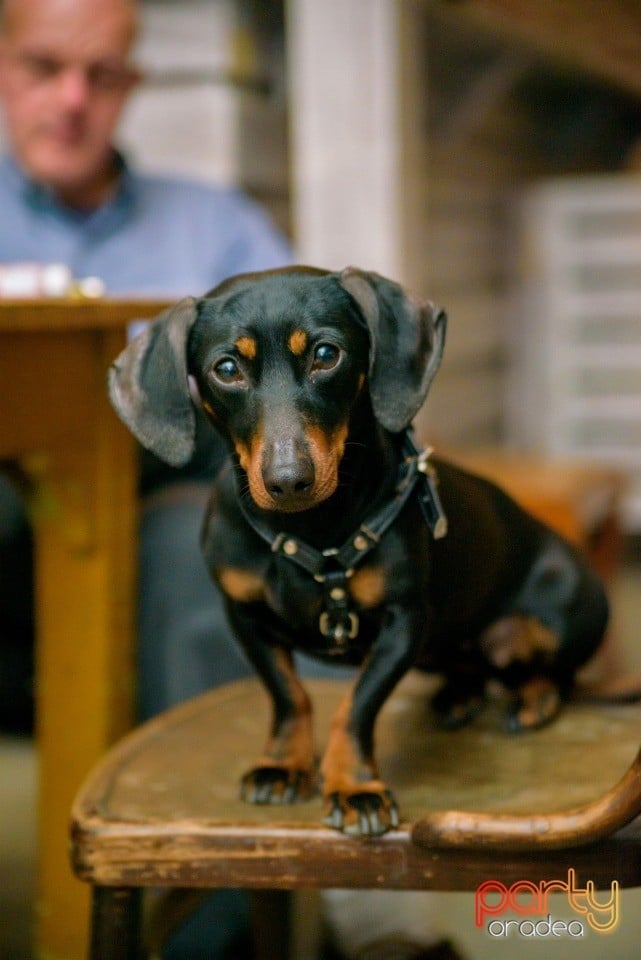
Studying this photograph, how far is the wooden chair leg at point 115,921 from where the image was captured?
1.07 m

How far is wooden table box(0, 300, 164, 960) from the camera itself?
1546 millimetres

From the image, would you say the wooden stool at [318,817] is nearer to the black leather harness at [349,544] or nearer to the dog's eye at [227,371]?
the black leather harness at [349,544]

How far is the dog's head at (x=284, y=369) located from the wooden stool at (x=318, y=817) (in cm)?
32

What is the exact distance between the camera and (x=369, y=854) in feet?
3.29

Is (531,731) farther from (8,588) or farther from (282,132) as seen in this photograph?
(282,132)

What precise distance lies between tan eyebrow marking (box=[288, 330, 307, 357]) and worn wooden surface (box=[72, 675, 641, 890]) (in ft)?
1.35

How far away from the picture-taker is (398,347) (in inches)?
37.5

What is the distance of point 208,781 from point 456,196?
310 centimetres

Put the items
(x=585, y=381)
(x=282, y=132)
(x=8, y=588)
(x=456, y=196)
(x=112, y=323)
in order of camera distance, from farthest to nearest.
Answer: (x=585, y=381) < (x=456, y=196) < (x=282, y=132) < (x=8, y=588) < (x=112, y=323)

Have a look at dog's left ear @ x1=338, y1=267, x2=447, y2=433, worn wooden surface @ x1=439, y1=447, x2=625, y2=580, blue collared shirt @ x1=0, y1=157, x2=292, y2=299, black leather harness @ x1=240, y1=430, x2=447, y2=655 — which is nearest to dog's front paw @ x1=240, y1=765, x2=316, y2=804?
black leather harness @ x1=240, y1=430, x2=447, y2=655

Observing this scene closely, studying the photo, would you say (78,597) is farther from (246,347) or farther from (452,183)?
A: (452,183)

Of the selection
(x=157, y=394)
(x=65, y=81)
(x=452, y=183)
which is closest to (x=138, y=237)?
(x=65, y=81)

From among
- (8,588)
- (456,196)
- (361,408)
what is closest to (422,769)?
(361,408)

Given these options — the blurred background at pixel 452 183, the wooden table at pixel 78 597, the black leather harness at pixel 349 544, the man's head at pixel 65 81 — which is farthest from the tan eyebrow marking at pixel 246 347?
the man's head at pixel 65 81
